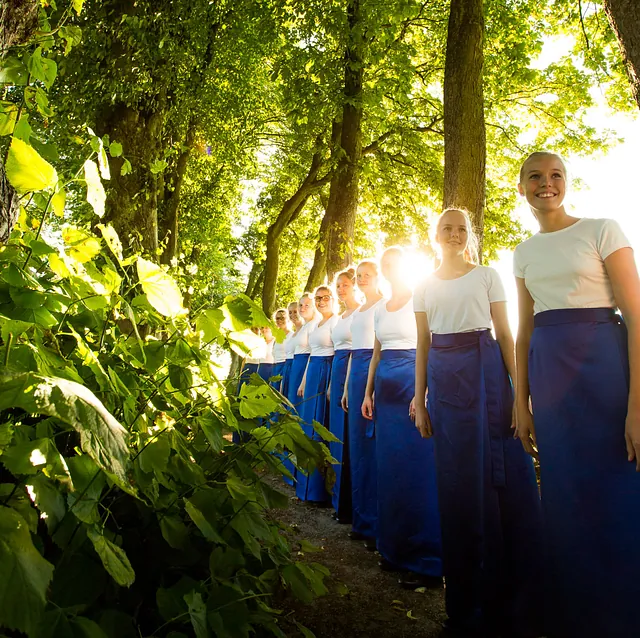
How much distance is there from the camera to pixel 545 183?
2.75 metres

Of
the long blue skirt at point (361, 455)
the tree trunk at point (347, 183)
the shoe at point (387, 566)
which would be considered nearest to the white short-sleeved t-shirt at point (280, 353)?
the tree trunk at point (347, 183)

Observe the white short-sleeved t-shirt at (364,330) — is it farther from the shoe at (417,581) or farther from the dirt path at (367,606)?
the shoe at (417,581)

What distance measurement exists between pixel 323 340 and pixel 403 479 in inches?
127

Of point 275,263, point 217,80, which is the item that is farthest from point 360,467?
point 275,263

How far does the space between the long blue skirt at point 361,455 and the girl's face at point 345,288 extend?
1.08m

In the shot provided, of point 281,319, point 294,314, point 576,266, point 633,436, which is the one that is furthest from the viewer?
point 281,319

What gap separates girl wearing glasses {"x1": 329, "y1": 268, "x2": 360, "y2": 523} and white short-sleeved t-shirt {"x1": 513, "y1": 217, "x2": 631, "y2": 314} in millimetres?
3367

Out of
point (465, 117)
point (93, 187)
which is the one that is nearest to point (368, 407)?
point (465, 117)

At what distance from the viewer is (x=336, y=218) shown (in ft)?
37.0

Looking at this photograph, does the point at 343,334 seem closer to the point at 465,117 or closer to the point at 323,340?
A: the point at 323,340

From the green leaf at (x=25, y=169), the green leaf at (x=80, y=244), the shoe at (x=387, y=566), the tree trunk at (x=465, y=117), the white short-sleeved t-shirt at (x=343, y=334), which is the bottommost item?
the shoe at (x=387, y=566)

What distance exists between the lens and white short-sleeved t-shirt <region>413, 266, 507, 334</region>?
331 cm

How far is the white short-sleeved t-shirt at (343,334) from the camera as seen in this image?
632 centimetres

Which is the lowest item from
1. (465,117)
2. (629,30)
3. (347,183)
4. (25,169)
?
(25,169)
